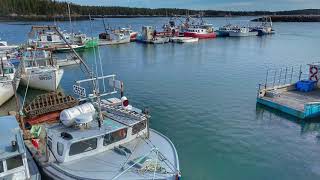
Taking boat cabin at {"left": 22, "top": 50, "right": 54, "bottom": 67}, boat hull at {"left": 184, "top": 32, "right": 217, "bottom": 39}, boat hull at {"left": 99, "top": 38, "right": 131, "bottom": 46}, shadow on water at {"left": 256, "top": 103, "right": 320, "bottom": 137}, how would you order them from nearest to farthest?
A: shadow on water at {"left": 256, "top": 103, "right": 320, "bottom": 137} → boat cabin at {"left": 22, "top": 50, "right": 54, "bottom": 67} → boat hull at {"left": 99, "top": 38, "right": 131, "bottom": 46} → boat hull at {"left": 184, "top": 32, "right": 217, "bottom": 39}

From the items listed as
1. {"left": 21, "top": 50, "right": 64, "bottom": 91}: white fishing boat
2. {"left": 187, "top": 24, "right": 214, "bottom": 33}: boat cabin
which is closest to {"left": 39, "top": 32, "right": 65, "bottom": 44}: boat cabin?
{"left": 21, "top": 50, "right": 64, "bottom": 91}: white fishing boat

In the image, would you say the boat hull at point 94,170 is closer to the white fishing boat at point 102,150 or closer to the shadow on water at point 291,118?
the white fishing boat at point 102,150

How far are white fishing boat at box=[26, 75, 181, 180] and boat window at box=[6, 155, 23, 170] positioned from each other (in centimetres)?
161

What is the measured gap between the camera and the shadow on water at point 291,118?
83.7 feet

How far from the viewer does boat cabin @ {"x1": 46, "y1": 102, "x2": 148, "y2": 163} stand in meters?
14.2

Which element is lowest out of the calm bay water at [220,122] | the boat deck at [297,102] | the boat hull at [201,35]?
the calm bay water at [220,122]

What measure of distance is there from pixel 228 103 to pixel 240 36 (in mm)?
80632

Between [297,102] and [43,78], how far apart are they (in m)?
26.8

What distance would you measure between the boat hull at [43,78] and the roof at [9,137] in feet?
61.0

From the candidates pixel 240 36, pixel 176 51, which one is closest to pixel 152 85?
pixel 176 51

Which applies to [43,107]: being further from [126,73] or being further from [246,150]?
[126,73]

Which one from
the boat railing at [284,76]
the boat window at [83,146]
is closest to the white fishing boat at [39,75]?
the boat window at [83,146]

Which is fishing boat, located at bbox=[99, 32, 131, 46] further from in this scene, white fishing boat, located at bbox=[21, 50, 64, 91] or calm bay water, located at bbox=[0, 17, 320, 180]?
white fishing boat, located at bbox=[21, 50, 64, 91]

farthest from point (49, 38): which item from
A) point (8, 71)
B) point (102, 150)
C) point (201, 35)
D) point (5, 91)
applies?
point (102, 150)
